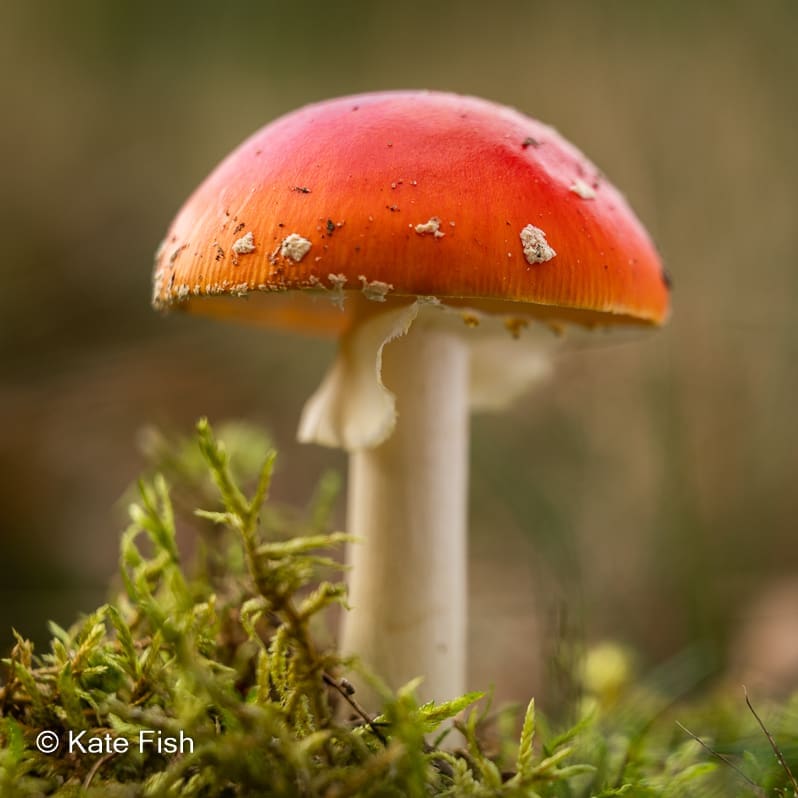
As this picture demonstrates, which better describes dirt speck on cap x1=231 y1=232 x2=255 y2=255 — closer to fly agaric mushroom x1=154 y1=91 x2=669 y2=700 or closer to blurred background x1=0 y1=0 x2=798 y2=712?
fly agaric mushroom x1=154 y1=91 x2=669 y2=700

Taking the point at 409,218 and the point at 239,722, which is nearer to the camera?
the point at 239,722

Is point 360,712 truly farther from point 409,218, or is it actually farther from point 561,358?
point 561,358

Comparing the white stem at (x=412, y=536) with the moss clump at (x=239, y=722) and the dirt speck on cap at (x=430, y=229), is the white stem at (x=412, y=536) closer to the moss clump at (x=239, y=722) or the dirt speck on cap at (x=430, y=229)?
the moss clump at (x=239, y=722)

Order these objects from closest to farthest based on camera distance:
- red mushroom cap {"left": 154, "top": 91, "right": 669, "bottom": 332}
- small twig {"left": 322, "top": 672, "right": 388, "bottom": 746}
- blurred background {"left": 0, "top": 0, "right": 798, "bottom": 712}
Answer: small twig {"left": 322, "top": 672, "right": 388, "bottom": 746} < red mushroom cap {"left": 154, "top": 91, "right": 669, "bottom": 332} < blurred background {"left": 0, "top": 0, "right": 798, "bottom": 712}

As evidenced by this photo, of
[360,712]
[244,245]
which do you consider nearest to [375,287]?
[244,245]

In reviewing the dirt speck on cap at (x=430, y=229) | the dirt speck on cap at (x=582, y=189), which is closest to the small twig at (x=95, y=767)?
the dirt speck on cap at (x=430, y=229)

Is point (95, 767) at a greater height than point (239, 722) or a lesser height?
lesser

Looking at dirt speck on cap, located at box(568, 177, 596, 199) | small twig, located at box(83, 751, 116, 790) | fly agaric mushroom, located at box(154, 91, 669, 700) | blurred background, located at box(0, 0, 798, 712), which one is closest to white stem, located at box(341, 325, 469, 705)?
fly agaric mushroom, located at box(154, 91, 669, 700)

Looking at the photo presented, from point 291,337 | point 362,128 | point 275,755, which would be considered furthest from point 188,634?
point 291,337
